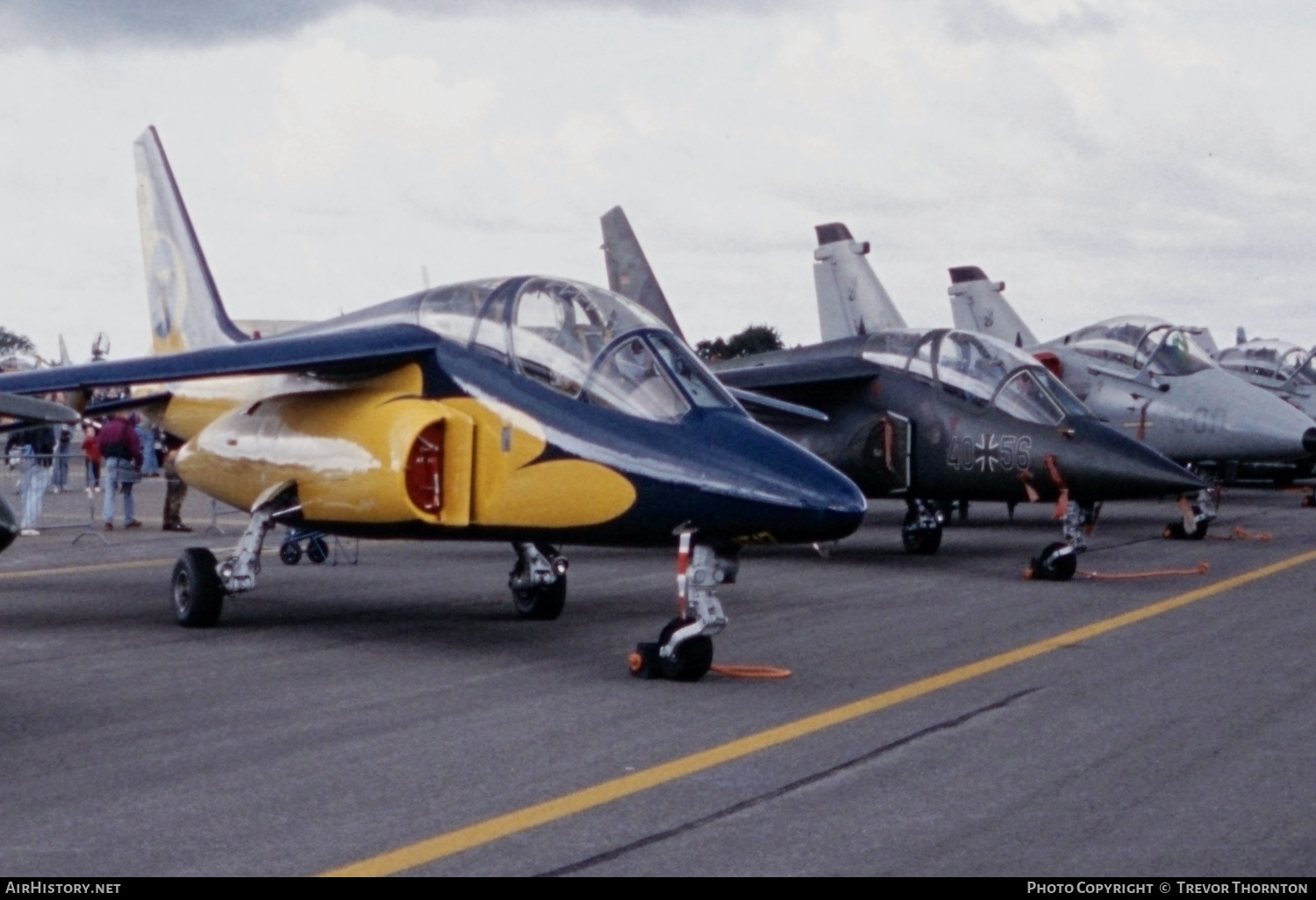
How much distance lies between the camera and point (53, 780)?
6754 mm

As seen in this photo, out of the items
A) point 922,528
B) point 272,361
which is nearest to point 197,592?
point 272,361

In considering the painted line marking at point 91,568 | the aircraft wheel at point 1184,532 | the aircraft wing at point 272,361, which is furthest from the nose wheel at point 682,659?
the aircraft wheel at point 1184,532

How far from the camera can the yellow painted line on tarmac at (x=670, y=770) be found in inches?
221

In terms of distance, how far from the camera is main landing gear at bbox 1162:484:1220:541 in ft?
65.5

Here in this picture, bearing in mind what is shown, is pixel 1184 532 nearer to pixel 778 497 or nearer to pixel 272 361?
pixel 778 497

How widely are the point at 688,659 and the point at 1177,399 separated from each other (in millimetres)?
13954

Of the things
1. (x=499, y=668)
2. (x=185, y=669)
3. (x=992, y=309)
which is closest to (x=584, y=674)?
(x=499, y=668)

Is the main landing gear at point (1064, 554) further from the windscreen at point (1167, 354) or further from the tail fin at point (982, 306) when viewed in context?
the tail fin at point (982, 306)

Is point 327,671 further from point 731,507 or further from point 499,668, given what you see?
point 731,507

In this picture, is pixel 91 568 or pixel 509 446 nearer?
pixel 509 446

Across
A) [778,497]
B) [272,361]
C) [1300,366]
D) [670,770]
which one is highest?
[1300,366]

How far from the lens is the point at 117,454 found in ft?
75.4

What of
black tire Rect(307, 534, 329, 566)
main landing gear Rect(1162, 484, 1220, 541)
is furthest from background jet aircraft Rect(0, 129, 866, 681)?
main landing gear Rect(1162, 484, 1220, 541)
